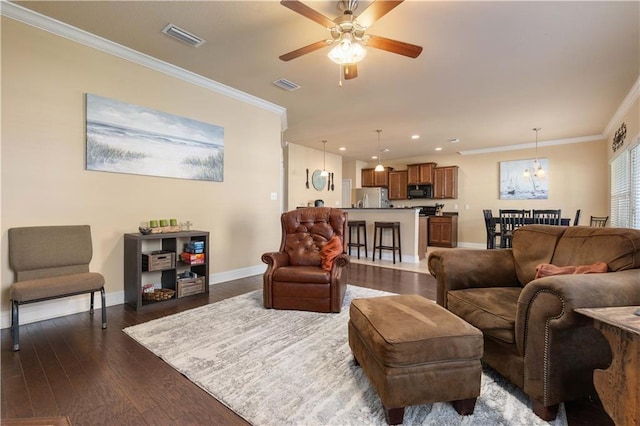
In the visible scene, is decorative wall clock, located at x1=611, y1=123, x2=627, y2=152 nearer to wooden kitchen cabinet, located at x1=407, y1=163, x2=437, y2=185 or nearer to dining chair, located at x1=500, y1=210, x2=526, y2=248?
dining chair, located at x1=500, y1=210, x2=526, y2=248

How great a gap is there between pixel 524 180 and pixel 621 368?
749 cm

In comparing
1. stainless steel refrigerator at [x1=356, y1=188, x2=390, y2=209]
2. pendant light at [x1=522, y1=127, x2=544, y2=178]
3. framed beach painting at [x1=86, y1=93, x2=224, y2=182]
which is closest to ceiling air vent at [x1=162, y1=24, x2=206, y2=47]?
framed beach painting at [x1=86, y1=93, x2=224, y2=182]

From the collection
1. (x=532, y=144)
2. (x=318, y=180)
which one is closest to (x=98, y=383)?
(x=318, y=180)

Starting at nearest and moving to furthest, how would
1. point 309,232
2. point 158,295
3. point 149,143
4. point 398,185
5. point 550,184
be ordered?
point 158,295
point 149,143
point 309,232
point 550,184
point 398,185

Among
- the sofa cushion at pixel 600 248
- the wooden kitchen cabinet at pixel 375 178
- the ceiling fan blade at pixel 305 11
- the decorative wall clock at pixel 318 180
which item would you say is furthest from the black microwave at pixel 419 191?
the ceiling fan blade at pixel 305 11

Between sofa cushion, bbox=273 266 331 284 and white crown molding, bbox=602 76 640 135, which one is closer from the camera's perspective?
sofa cushion, bbox=273 266 331 284

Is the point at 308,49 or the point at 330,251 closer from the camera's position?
the point at 308,49

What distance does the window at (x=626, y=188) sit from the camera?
415cm

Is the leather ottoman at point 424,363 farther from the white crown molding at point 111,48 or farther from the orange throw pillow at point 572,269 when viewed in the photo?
the white crown molding at point 111,48

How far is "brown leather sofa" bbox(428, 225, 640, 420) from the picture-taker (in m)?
1.35

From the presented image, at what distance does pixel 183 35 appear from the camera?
9.14 ft

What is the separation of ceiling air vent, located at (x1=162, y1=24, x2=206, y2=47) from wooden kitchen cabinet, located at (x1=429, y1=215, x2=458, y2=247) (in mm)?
7000

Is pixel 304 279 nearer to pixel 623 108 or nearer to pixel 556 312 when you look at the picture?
pixel 556 312

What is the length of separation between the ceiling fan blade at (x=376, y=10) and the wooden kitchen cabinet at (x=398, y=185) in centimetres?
717
